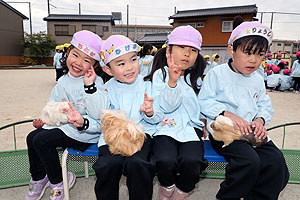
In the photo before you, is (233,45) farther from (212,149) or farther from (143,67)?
(143,67)

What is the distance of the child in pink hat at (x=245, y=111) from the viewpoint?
1.37 m

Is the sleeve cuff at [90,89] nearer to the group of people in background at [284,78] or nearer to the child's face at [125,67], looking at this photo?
the child's face at [125,67]

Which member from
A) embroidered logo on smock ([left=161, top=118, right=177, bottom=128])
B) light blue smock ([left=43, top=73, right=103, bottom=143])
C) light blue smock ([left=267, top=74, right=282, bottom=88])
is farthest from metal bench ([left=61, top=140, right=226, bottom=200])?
light blue smock ([left=267, top=74, right=282, bottom=88])

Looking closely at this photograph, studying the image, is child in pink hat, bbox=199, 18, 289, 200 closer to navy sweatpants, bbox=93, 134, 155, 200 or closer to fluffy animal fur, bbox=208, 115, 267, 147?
fluffy animal fur, bbox=208, 115, 267, 147

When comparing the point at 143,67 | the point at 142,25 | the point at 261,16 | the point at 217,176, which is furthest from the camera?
the point at 142,25

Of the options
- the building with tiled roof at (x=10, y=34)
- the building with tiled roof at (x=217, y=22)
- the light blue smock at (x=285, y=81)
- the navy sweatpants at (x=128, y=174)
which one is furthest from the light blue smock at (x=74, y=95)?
the building with tiled roof at (x=10, y=34)

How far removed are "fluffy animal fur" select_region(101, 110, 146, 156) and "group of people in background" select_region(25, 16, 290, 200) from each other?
2.2 inches

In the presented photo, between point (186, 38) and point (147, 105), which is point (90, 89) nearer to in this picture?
point (147, 105)

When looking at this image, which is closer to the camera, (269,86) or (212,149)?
(212,149)

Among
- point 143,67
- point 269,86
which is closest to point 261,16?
point 269,86

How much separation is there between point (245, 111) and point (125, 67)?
984 millimetres

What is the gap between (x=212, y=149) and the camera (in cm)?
165

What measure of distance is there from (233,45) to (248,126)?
630mm

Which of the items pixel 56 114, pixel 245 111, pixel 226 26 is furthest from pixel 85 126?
pixel 226 26
